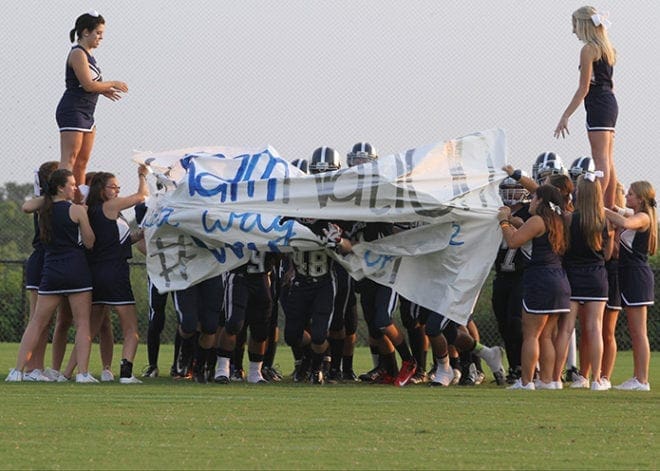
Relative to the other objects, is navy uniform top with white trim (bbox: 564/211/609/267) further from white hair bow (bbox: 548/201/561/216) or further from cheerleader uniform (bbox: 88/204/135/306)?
cheerleader uniform (bbox: 88/204/135/306)

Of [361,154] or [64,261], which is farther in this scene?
[361,154]

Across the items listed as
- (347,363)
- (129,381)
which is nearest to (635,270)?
(347,363)

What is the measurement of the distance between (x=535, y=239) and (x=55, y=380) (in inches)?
176

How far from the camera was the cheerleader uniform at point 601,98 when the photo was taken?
11211mm

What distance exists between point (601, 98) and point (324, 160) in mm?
2662

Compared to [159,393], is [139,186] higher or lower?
higher

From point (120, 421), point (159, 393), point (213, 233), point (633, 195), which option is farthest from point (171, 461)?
point (633, 195)

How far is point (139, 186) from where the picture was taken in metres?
11.4

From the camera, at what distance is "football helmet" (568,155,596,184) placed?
12.2 m

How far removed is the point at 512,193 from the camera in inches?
475

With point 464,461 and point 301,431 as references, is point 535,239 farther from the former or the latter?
point 464,461

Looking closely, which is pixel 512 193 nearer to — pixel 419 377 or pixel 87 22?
pixel 419 377

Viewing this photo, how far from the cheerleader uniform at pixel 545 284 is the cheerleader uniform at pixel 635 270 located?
664mm

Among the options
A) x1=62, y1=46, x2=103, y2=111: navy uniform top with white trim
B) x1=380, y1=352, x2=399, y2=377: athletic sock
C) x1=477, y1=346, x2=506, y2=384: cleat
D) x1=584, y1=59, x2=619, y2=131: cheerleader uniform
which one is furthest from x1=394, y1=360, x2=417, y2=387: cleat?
x1=62, y1=46, x2=103, y2=111: navy uniform top with white trim
